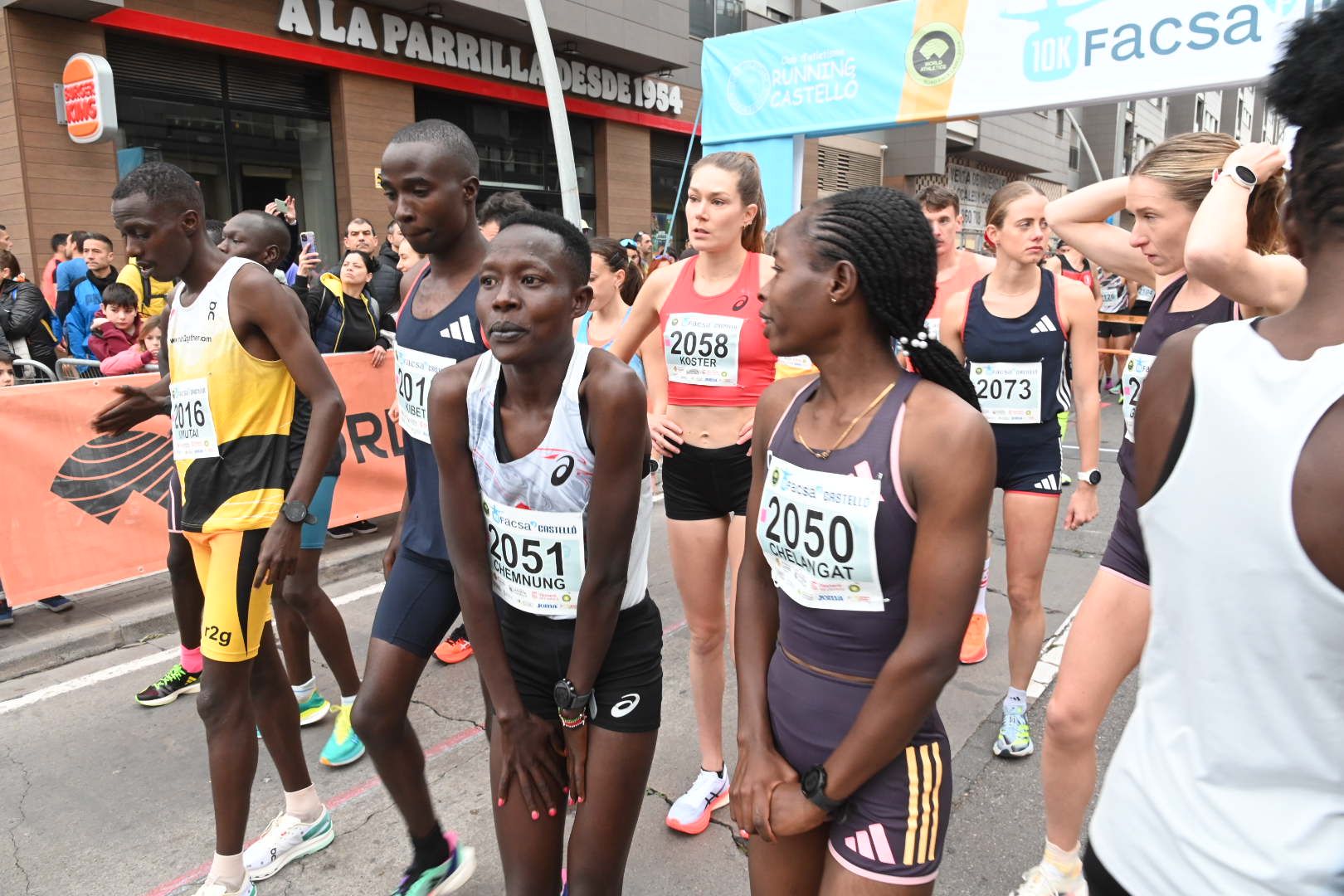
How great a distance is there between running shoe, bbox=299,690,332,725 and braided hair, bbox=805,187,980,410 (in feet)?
10.5

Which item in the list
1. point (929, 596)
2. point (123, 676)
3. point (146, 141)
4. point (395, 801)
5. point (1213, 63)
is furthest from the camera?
point (146, 141)

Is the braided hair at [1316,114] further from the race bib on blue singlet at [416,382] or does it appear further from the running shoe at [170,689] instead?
the running shoe at [170,689]

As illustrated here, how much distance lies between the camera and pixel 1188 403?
125cm

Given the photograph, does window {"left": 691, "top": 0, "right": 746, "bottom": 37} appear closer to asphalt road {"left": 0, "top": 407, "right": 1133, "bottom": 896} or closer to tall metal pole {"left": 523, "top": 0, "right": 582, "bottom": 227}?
tall metal pole {"left": 523, "top": 0, "right": 582, "bottom": 227}

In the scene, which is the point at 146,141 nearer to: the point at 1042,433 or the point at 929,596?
the point at 1042,433

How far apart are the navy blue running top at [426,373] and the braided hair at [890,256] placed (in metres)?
1.32

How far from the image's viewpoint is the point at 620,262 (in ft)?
16.1

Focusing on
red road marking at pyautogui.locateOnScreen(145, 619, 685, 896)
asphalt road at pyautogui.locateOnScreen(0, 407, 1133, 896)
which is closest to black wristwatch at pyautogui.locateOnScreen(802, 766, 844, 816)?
asphalt road at pyautogui.locateOnScreen(0, 407, 1133, 896)

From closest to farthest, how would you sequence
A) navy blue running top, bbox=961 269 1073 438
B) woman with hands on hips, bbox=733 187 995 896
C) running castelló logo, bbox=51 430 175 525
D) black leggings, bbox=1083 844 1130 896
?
1. black leggings, bbox=1083 844 1130 896
2. woman with hands on hips, bbox=733 187 995 896
3. navy blue running top, bbox=961 269 1073 438
4. running castelló logo, bbox=51 430 175 525

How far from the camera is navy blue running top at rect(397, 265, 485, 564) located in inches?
105

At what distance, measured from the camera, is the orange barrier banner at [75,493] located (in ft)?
16.2

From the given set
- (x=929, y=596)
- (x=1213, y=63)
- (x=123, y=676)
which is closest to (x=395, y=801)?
(x=929, y=596)

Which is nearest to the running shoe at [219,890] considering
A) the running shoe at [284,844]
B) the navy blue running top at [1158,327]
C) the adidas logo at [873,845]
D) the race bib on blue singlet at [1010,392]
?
the running shoe at [284,844]

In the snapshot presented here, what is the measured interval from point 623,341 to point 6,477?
3669 millimetres
